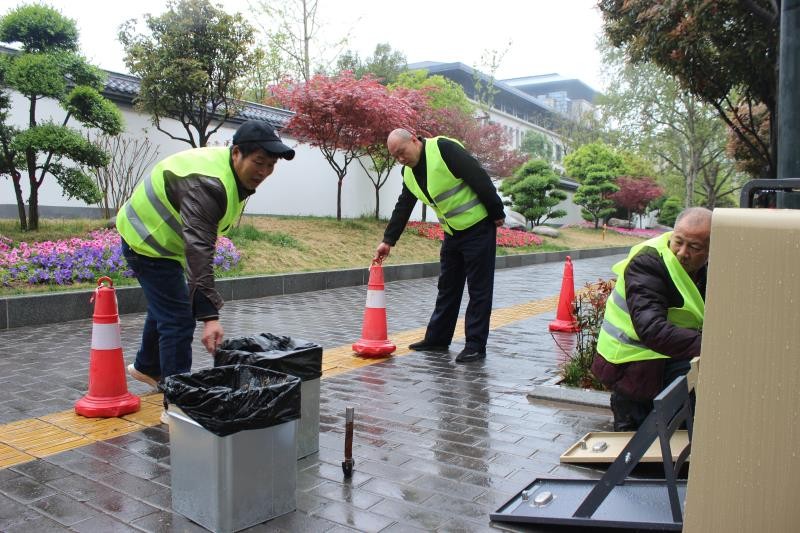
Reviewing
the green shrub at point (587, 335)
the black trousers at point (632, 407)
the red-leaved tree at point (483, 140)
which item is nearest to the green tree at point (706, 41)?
the green shrub at point (587, 335)

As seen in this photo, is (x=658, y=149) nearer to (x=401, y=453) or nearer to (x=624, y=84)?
(x=624, y=84)

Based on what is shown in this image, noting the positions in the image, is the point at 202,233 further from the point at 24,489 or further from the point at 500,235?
the point at 500,235

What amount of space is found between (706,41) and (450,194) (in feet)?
22.2

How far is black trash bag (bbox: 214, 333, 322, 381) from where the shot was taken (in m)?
3.04

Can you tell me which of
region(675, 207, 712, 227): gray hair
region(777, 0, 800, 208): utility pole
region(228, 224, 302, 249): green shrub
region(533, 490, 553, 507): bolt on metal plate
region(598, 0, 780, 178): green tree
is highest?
region(598, 0, 780, 178): green tree

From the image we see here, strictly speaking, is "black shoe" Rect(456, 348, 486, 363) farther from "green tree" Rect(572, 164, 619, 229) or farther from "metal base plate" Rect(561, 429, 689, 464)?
"green tree" Rect(572, 164, 619, 229)

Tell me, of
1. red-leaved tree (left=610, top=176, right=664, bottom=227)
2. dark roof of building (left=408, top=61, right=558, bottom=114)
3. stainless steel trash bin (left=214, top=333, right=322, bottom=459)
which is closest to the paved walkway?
stainless steel trash bin (left=214, top=333, right=322, bottom=459)

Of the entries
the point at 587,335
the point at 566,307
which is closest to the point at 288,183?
the point at 566,307

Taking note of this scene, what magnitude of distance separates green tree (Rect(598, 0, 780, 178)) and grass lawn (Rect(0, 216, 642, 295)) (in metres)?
5.88

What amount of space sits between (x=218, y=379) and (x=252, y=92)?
23670 mm

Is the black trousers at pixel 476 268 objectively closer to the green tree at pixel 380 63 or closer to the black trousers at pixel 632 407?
the black trousers at pixel 632 407

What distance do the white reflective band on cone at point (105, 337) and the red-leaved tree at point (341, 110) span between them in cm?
1053

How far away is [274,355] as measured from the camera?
121 inches

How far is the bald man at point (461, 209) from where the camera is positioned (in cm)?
539
